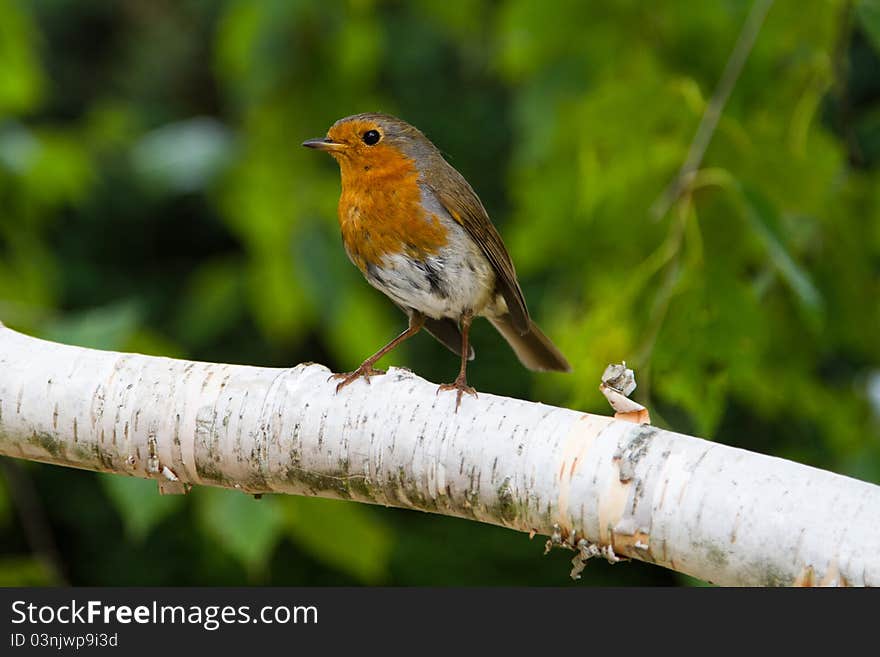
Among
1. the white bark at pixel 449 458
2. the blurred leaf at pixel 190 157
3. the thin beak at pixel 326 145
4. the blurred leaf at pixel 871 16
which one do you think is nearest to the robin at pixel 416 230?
the thin beak at pixel 326 145

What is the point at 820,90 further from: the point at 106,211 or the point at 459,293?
the point at 106,211

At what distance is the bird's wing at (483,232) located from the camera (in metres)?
2.71

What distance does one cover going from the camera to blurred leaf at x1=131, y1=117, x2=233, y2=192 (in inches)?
153

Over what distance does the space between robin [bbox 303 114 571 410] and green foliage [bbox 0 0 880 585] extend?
0.90ft

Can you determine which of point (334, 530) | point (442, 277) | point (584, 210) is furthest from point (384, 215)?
point (334, 530)

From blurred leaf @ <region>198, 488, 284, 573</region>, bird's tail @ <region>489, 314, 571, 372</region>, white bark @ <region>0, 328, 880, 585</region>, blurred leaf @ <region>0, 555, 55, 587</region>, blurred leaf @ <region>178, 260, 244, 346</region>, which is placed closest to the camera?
white bark @ <region>0, 328, 880, 585</region>

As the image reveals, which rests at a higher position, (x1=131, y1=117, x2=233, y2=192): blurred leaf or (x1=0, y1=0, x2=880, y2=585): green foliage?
(x1=131, y1=117, x2=233, y2=192): blurred leaf

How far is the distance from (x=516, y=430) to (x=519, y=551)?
391 cm

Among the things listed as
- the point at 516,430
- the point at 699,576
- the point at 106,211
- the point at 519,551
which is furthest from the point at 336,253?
the point at 106,211

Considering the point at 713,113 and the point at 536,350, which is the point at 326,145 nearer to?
the point at 536,350

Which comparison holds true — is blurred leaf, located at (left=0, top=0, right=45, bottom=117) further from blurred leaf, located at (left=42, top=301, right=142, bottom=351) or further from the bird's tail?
the bird's tail

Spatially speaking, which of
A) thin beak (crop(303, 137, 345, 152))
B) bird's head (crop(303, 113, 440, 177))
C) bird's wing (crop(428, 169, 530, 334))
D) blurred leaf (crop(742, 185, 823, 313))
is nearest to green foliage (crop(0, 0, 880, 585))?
blurred leaf (crop(742, 185, 823, 313))

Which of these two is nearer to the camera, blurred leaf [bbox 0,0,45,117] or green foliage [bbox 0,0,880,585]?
green foliage [bbox 0,0,880,585]

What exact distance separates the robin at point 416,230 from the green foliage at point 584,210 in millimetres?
273
